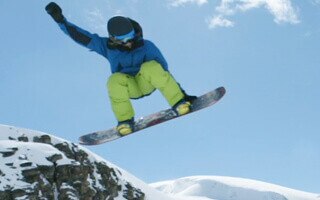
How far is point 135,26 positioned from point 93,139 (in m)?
3.45

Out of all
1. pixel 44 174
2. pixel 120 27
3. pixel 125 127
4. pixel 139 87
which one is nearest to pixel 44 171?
pixel 44 174

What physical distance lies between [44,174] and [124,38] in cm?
3818

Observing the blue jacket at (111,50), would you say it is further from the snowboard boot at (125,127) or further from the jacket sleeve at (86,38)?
the snowboard boot at (125,127)

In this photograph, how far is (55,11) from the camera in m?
11.0

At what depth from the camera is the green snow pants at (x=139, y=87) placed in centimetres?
1135

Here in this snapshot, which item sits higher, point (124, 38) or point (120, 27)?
point (120, 27)

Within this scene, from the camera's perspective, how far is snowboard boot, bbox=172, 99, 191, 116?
11617 mm

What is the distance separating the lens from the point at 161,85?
11508 mm

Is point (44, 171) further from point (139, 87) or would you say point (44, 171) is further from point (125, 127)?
point (139, 87)

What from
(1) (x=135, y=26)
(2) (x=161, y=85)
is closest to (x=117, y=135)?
(2) (x=161, y=85)

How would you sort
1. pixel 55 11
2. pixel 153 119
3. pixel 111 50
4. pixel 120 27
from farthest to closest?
pixel 153 119 → pixel 111 50 → pixel 55 11 → pixel 120 27

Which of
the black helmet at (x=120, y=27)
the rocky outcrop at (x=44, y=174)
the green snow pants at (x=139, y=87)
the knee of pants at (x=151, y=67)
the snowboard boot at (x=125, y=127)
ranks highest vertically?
the rocky outcrop at (x=44, y=174)

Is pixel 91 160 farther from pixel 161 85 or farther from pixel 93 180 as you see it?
pixel 161 85

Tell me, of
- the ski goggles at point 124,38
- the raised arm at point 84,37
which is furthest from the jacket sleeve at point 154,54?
the raised arm at point 84,37
